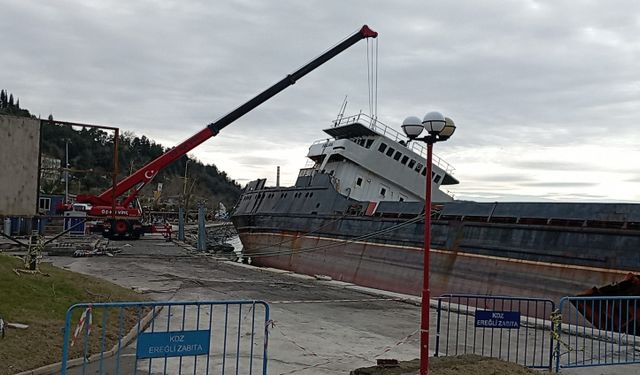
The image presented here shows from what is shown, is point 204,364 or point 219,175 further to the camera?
point 219,175

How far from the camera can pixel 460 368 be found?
250 inches

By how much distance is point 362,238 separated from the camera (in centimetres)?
2094

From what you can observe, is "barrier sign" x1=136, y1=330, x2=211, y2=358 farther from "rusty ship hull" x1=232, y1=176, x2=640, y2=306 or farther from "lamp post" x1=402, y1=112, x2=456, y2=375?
"rusty ship hull" x1=232, y1=176, x2=640, y2=306

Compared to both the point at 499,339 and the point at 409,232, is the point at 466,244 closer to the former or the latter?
the point at 409,232

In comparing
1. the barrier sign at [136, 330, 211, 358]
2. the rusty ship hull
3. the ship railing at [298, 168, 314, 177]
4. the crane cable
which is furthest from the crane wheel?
the barrier sign at [136, 330, 211, 358]

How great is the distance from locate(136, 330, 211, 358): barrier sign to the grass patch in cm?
65

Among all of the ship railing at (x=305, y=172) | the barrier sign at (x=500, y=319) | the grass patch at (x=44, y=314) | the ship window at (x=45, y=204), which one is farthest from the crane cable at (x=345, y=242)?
the ship window at (x=45, y=204)

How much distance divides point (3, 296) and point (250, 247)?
23693 mm

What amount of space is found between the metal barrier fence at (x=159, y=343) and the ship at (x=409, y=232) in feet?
26.3

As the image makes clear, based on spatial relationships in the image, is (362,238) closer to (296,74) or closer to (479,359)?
(296,74)

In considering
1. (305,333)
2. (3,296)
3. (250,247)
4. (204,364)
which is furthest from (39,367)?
(250,247)

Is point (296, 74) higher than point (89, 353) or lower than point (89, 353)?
higher

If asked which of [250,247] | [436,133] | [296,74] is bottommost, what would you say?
[250,247]

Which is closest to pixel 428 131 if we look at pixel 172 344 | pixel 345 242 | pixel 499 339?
pixel 172 344
